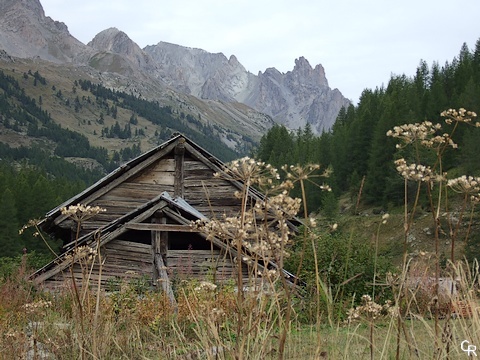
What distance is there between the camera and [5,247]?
62781mm

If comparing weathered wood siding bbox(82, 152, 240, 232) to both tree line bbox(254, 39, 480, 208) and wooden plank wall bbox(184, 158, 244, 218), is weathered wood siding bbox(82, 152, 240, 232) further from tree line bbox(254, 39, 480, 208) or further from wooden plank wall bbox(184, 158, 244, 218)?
tree line bbox(254, 39, 480, 208)

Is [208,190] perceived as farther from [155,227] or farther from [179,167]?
[155,227]

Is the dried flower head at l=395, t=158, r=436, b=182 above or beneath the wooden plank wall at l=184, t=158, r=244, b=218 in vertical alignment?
above

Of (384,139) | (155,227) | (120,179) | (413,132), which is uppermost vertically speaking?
(384,139)

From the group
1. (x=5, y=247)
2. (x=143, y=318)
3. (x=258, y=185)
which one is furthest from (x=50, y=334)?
(x=5, y=247)

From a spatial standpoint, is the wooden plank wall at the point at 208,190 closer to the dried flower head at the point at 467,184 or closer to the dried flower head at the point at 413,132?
the dried flower head at the point at 413,132

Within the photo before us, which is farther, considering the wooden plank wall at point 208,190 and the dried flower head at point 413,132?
the wooden plank wall at point 208,190

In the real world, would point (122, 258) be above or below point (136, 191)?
below

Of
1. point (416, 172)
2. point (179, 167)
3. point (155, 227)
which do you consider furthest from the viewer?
point (179, 167)

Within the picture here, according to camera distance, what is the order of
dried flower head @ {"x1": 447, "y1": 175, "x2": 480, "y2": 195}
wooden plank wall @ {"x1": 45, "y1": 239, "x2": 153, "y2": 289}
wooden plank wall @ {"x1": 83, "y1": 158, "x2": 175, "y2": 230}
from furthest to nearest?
1. wooden plank wall @ {"x1": 83, "y1": 158, "x2": 175, "y2": 230}
2. wooden plank wall @ {"x1": 45, "y1": 239, "x2": 153, "y2": 289}
3. dried flower head @ {"x1": 447, "y1": 175, "x2": 480, "y2": 195}

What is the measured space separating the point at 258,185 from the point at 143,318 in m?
5.69

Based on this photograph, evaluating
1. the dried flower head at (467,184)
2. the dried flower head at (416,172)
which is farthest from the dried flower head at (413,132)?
the dried flower head at (467,184)

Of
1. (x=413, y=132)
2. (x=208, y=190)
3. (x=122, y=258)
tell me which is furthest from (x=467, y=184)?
(x=208, y=190)

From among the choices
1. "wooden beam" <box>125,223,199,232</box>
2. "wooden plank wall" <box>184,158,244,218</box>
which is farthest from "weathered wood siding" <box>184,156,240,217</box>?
"wooden beam" <box>125,223,199,232</box>
